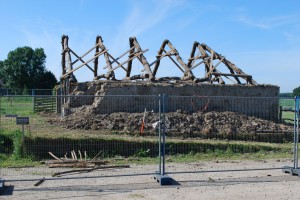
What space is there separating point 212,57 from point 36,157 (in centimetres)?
1383

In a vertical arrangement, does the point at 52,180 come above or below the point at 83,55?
below

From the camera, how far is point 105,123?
61.6 feet

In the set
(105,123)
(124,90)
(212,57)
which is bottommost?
(105,123)

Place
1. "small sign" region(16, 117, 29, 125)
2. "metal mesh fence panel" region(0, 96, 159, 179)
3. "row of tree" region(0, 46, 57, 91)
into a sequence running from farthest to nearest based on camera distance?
"row of tree" region(0, 46, 57, 91), "metal mesh fence panel" region(0, 96, 159, 179), "small sign" region(16, 117, 29, 125)

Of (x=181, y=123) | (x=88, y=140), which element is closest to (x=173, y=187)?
(x=88, y=140)

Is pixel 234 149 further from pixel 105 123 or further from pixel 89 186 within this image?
pixel 89 186

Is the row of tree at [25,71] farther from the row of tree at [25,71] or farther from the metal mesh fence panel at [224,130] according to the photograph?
the metal mesh fence panel at [224,130]

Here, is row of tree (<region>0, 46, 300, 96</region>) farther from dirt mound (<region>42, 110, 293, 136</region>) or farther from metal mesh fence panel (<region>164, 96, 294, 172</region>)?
metal mesh fence panel (<region>164, 96, 294, 172</region>)

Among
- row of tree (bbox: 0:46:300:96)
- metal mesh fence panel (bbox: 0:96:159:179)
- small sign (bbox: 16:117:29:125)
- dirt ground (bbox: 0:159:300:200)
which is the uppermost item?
row of tree (bbox: 0:46:300:96)

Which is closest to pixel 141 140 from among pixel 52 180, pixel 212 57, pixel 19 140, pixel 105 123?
pixel 105 123

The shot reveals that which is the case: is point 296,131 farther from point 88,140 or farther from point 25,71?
point 25,71

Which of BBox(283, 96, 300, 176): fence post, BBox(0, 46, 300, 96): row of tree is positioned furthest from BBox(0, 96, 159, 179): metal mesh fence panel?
BBox(0, 46, 300, 96): row of tree

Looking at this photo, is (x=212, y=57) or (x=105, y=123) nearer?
(x=105, y=123)

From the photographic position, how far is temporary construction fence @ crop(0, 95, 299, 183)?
12500mm
